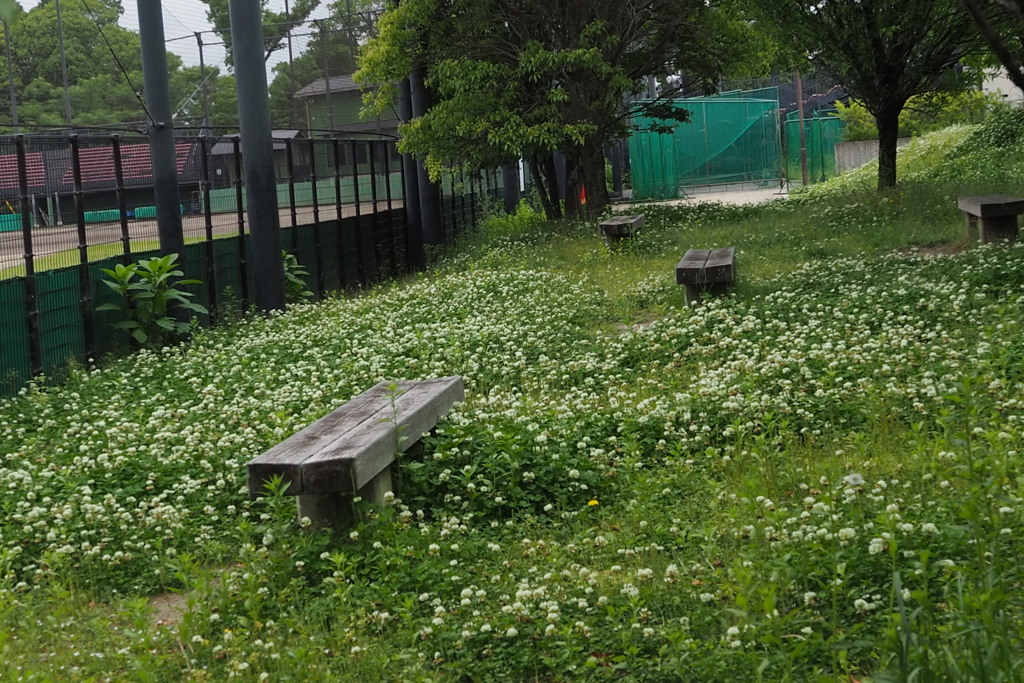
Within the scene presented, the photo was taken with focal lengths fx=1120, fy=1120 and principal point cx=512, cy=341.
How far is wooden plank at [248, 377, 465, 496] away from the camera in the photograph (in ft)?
17.4

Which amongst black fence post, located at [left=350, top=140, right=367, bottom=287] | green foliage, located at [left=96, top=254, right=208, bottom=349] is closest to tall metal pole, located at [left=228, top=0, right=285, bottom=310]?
green foliage, located at [left=96, top=254, right=208, bottom=349]

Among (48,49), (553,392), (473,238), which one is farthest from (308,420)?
(48,49)

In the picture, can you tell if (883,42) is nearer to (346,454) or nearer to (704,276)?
(704,276)

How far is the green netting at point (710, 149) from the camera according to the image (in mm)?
A: 42969

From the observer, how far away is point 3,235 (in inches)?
419

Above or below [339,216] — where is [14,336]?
below

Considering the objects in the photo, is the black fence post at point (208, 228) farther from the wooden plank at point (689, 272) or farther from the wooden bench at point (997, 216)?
the wooden bench at point (997, 216)

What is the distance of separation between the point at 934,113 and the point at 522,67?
9145 millimetres

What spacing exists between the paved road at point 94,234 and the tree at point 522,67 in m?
4.98

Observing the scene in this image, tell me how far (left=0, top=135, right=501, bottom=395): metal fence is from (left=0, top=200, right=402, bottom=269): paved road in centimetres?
1

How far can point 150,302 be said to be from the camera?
12.7m

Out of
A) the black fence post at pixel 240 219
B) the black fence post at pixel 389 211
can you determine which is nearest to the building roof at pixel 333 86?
the black fence post at pixel 389 211

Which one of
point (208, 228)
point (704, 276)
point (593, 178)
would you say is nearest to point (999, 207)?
point (704, 276)

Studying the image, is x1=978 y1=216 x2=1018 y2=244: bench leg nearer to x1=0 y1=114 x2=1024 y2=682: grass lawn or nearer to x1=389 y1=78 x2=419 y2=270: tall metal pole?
x1=0 y1=114 x2=1024 y2=682: grass lawn
